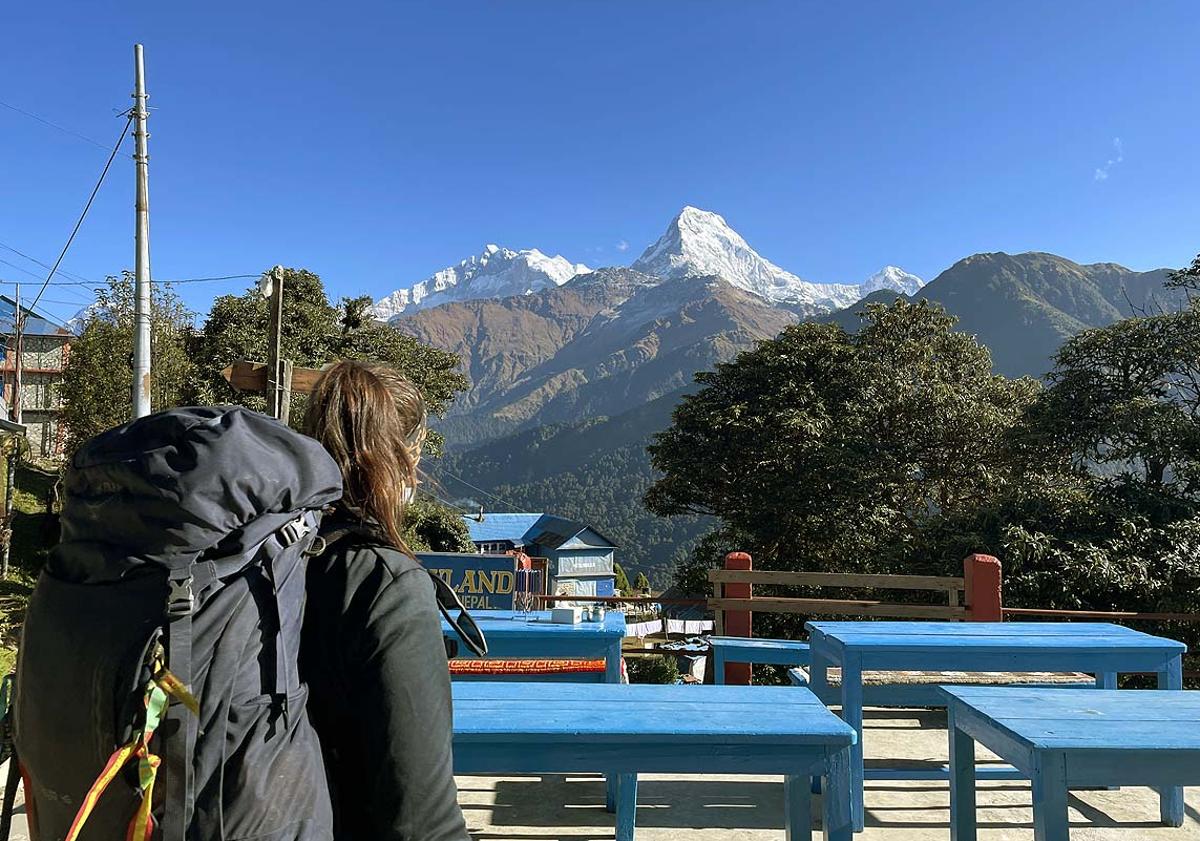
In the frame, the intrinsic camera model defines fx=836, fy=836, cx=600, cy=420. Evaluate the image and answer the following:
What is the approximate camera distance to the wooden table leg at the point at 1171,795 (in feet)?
11.5

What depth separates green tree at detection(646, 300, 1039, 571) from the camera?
14.2 metres

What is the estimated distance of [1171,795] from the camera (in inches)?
138

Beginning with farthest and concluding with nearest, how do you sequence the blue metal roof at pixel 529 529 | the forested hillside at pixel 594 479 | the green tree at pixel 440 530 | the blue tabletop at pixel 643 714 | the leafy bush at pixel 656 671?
the forested hillside at pixel 594 479, the blue metal roof at pixel 529 529, the green tree at pixel 440 530, the leafy bush at pixel 656 671, the blue tabletop at pixel 643 714

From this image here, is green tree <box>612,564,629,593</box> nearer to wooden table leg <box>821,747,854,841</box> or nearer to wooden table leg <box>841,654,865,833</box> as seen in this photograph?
wooden table leg <box>841,654,865,833</box>

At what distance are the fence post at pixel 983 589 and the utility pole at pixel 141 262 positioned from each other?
958 cm

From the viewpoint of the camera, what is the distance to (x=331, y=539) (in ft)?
4.00

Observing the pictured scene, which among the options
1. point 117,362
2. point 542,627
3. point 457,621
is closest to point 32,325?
point 117,362

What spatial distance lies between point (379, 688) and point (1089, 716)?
231cm

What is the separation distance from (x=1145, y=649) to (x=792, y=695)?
1.86 meters

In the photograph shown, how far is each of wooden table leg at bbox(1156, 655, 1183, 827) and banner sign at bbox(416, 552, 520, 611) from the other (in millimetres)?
3388

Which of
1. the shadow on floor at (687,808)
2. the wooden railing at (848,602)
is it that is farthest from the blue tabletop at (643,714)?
the wooden railing at (848,602)

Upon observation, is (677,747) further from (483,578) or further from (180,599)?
(483,578)

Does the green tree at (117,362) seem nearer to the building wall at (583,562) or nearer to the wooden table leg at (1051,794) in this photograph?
the wooden table leg at (1051,794)

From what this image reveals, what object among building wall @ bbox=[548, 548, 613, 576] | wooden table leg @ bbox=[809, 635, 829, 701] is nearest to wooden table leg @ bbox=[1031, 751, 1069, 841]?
wooden table leg @ bbox=[809, 635, 829, 701]
